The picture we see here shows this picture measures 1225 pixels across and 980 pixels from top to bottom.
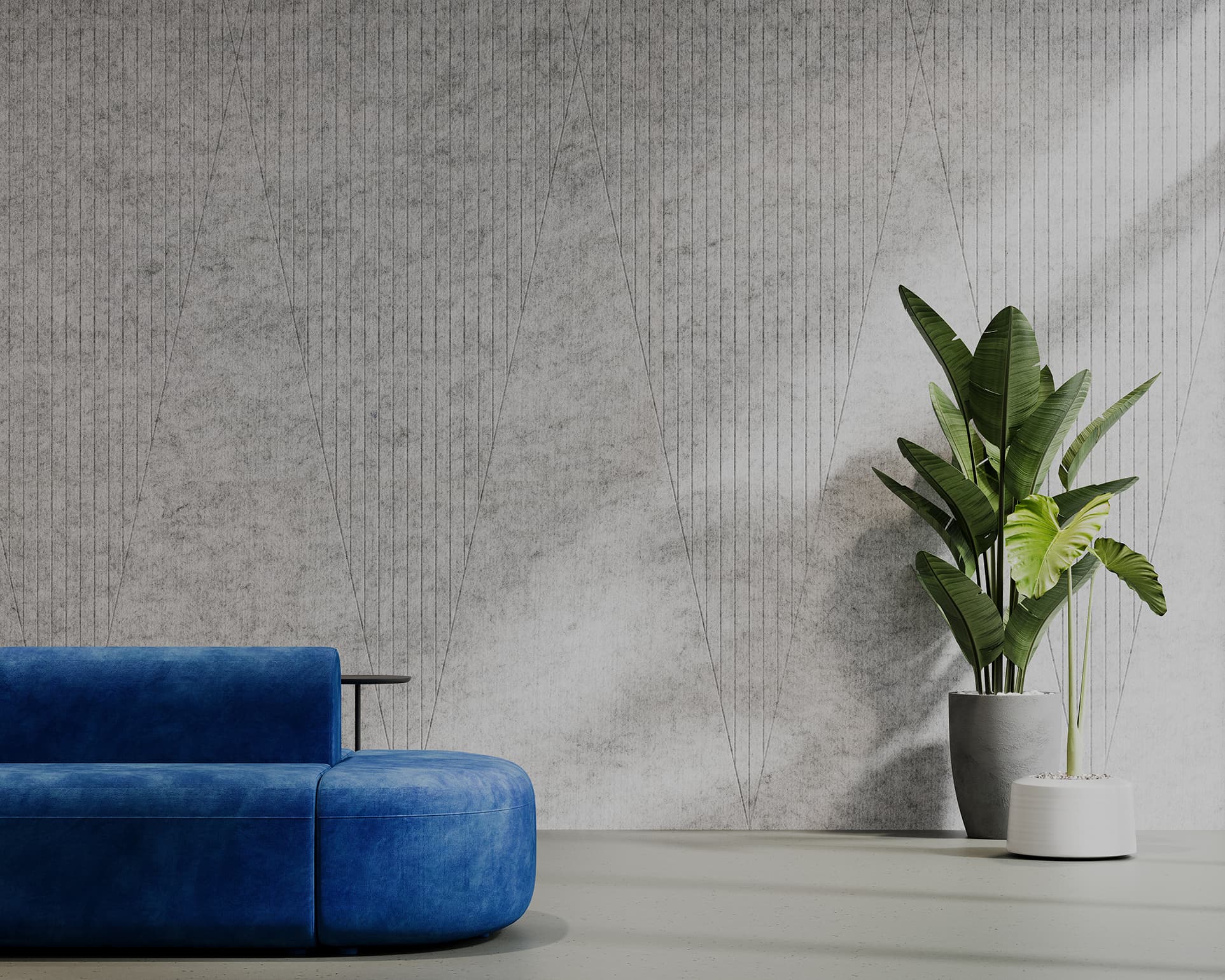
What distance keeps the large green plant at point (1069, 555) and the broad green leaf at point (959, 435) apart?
1.34 ft

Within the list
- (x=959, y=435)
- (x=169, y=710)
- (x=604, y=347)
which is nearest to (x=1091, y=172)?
(x=959, y=435)

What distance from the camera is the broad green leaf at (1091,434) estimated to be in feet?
14.1

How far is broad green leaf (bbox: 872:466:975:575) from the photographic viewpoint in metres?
4.32

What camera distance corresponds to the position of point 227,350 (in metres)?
4.68

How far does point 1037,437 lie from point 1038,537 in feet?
1.31

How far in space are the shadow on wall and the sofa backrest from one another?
7.57ft

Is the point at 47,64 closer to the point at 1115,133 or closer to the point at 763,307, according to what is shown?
the point at 763,307

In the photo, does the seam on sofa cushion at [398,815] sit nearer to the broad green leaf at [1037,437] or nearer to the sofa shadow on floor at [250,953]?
the sofa shadow on floor at [250,953]

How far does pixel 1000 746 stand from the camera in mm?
4113

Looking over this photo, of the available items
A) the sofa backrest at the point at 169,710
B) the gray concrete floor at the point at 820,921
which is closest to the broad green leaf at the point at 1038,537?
the gray concrete floor at the point at 820,921

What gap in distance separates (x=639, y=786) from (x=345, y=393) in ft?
6.11

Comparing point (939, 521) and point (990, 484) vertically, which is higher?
point (990, 484)

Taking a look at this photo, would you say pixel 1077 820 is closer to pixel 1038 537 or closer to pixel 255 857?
pixel 1038 537

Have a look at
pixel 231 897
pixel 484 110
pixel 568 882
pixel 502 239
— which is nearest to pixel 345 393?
pixel 502 239
